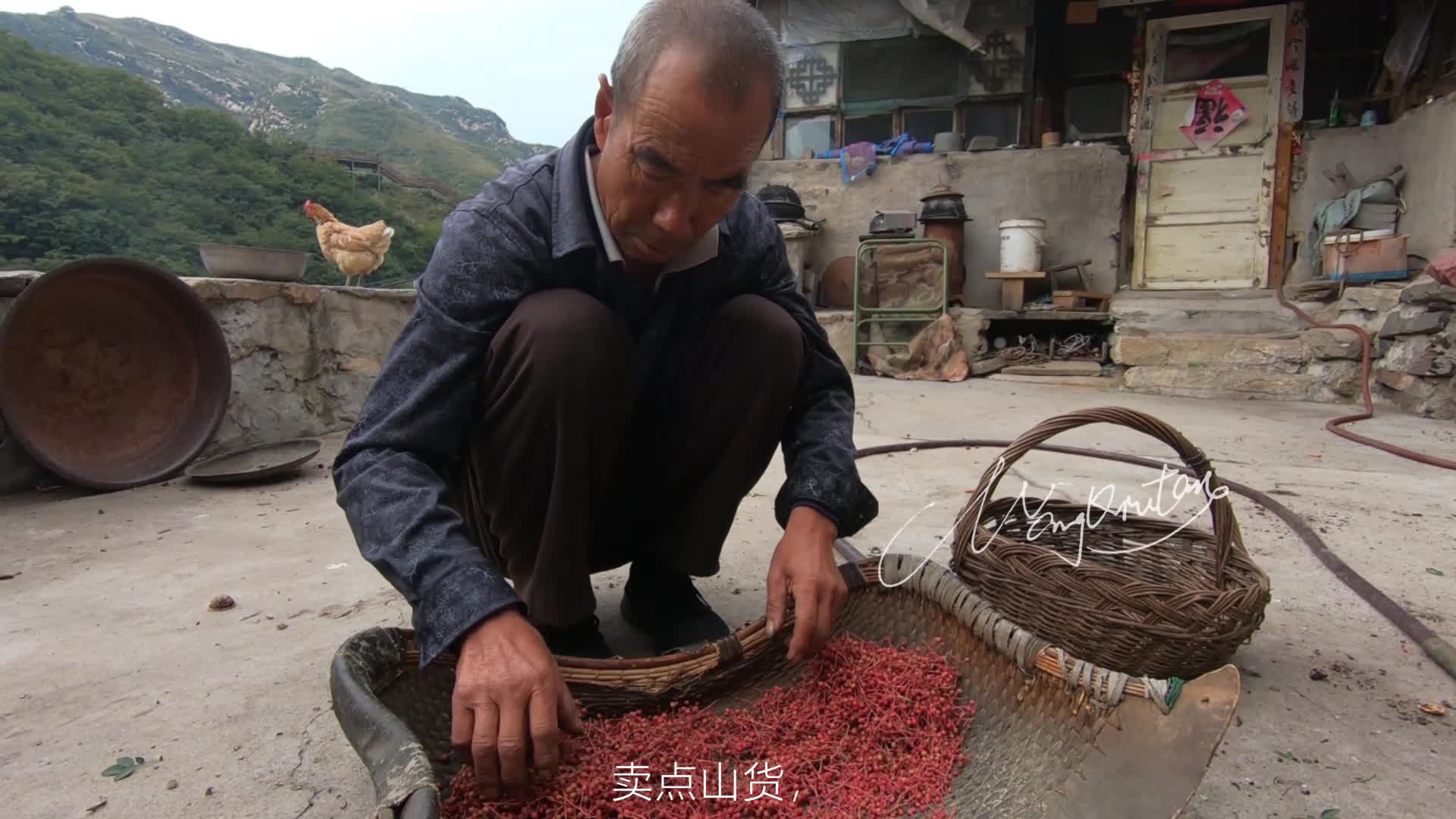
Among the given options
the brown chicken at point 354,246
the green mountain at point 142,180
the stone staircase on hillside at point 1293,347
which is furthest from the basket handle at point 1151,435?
the green mountain at point 142,180

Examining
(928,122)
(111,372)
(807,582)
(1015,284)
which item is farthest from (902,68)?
(807,582)

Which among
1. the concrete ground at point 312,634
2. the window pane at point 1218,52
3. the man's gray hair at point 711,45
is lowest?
the concrete ground at point 312,634

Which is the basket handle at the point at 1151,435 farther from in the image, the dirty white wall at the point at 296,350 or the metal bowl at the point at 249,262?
the metal bowl at the point at 249,262

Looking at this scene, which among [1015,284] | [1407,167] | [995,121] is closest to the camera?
[1407,167]

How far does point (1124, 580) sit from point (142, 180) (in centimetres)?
1528

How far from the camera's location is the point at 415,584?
2.85 feet

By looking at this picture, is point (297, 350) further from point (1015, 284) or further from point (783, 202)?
point (1015, 284)

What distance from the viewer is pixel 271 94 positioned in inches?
1222

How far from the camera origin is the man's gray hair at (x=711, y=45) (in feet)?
3.15

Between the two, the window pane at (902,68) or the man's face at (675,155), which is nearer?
the man's face at (675,155)

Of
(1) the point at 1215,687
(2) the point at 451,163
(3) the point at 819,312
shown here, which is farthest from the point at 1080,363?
(2) the point at 451,163

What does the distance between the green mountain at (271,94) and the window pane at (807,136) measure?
47.4 feet

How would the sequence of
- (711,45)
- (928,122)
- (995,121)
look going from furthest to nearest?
(928,122) → (995,121) → (711,45)

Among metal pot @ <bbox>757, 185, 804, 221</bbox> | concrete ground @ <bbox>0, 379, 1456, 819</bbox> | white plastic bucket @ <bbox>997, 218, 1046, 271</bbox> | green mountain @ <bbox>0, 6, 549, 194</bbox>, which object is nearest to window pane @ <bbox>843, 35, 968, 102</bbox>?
metal pot @ <bbox>757, 185, 804, 221</bbox>
